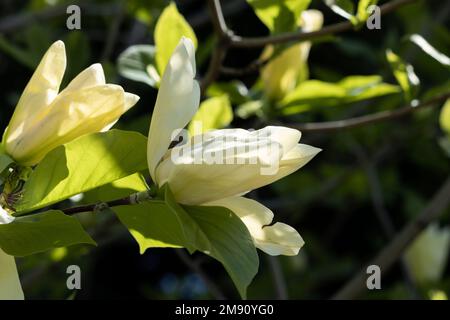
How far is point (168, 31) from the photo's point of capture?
143cm

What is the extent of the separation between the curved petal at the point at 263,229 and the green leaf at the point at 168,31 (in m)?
0.53

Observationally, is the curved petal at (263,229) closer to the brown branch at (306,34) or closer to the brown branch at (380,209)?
the brown branch at (306,34)

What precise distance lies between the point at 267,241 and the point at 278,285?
0.79 meters

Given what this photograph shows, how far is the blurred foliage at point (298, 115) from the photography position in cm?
156

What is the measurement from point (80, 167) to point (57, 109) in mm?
70

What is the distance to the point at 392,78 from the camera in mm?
2639

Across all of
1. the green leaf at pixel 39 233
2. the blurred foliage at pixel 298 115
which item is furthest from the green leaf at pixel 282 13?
the green leaf at pixel 39 233

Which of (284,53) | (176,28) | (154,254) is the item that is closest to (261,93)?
(284,53)

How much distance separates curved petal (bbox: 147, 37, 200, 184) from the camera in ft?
3.03

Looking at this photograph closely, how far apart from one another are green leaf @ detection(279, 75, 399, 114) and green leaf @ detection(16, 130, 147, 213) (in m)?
0.68

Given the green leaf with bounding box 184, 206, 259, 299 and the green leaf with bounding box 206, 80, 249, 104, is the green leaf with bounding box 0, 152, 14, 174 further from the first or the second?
the green leaf with bounding box 206, 80, 249, 104

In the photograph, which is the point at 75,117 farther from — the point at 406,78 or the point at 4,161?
the point at 406,78

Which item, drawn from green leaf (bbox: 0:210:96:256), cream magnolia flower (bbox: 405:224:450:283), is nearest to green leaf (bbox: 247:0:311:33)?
green leaf (bbox: 0:210:96:256)
